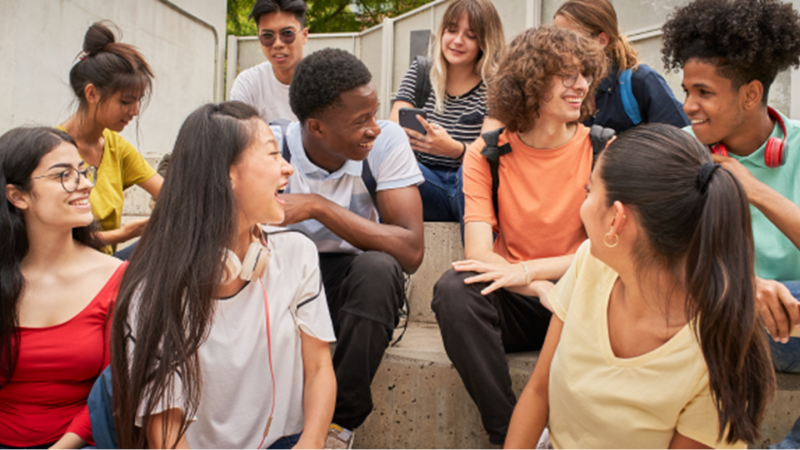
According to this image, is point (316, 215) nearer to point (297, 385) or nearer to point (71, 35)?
point (297, 385)

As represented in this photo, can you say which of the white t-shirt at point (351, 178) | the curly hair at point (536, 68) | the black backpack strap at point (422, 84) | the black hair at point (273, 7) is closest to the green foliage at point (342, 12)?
the black hair at point (273, 7)

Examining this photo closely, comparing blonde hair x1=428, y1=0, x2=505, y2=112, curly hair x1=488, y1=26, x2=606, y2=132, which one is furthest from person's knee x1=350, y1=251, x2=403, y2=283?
blonde hair x1=428, y1=0, x2=505, y2=112

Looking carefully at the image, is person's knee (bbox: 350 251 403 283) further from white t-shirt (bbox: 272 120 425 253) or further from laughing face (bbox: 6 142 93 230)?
laughing face (bbox: 6 142 93 230)

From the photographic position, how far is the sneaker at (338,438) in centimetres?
180

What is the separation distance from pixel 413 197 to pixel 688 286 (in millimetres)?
1279

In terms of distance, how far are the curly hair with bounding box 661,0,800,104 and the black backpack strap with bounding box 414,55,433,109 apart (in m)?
1.50

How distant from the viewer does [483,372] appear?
183cm

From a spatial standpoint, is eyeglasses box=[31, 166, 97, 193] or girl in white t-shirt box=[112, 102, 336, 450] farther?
eyeglasses box=[31, 166, 97, 193]

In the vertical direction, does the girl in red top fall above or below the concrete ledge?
above

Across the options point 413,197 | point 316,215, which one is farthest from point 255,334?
point 413,197

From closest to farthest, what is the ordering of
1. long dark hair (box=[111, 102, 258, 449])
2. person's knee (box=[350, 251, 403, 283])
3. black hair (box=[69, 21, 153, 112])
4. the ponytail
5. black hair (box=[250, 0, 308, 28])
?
the ponytail, long dark hair (box=[111, 102, 258, 449]), person's knee (box=[350, 251, 403, 283]), black hair (box=[69, 21, 153, 112]), black hair (box=[250, 0, 308, 28])

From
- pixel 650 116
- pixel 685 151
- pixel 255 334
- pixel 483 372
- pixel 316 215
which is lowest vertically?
pixel 483 372

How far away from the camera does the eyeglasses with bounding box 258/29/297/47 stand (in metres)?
3.55

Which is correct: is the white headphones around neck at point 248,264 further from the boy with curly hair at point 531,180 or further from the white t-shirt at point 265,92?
the white t-shirt at point 265,92
